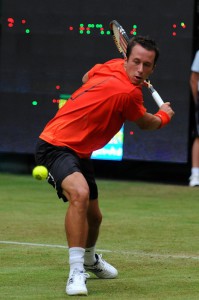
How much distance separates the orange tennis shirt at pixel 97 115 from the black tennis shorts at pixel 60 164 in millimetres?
54

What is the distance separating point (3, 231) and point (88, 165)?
2.96 metres

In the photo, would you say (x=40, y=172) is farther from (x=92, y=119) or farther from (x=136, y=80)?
(x=136, y=80)

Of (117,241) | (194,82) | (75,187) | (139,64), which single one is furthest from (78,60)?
(75,187)

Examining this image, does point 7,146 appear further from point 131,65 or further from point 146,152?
point 131,65

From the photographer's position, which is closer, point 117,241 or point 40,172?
point 40,172

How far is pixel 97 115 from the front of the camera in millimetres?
7988

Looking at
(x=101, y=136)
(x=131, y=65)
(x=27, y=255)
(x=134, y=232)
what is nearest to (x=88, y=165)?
(x=101, y=136)

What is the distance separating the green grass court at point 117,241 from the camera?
8.03m

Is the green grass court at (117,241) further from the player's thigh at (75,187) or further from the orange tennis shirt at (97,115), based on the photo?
the orange tennis shirt at (97,115)

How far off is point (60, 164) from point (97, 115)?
18.4 inches

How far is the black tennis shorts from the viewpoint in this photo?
7836 millimetres

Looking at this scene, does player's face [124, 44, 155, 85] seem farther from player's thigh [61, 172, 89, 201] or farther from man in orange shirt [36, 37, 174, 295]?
player's thigh [61, 172, 89, 201]

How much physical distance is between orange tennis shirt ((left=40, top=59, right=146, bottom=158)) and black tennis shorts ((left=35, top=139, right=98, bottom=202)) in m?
0.05

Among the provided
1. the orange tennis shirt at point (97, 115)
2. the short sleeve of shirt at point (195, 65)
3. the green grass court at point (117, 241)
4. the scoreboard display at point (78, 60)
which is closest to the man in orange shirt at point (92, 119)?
the orange tennis shirt at point (97, 115)
